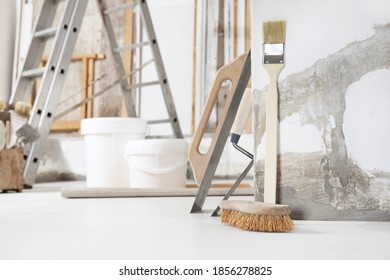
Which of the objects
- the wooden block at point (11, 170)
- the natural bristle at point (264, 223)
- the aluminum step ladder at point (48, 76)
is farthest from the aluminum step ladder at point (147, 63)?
the natural bristle at point (264, 223)

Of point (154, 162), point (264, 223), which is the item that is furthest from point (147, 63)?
point (264, 223)

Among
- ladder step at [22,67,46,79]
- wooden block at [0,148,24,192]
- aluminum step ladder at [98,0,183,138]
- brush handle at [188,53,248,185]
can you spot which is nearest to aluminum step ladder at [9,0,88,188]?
ladder step at [22,67,46,79]

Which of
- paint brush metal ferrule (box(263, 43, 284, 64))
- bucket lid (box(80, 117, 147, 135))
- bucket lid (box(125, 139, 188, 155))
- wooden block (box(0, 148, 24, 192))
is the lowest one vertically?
wooden block (box(0, 148, 24, 192))

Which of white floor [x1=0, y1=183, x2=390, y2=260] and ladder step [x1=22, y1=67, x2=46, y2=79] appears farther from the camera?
ladder step [x1=22, y1=67, x2=46, y2=79]

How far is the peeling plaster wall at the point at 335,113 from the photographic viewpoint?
3.76 ft

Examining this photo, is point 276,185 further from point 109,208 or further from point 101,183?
point 101,183

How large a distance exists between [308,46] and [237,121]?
311 mm

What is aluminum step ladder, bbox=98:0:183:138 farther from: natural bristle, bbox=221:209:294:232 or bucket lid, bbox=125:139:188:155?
natural bristle, bbox=221:209:294:232

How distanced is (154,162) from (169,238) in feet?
4.78

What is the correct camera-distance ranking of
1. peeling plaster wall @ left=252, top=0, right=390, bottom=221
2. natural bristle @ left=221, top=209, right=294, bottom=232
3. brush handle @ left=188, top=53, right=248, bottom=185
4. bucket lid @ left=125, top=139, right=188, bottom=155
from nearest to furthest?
natural bristle @ left=221, top=209, right=294, bottom=232 → peeling plaster wall @ left=252, top=0, right=390, bottom=221 → brush handle @ left=188, top=53, right=248, bottom=185 → bucket lid @ left=125, top=139, right=188, bottom=155

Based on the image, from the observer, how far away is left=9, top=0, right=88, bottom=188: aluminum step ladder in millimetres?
2479

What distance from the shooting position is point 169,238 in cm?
94

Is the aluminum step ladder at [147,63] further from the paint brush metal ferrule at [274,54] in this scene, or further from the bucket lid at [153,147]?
the paint brush metal ferrule at [274,54]

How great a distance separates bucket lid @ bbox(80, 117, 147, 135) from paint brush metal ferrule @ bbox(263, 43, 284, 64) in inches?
57.1
